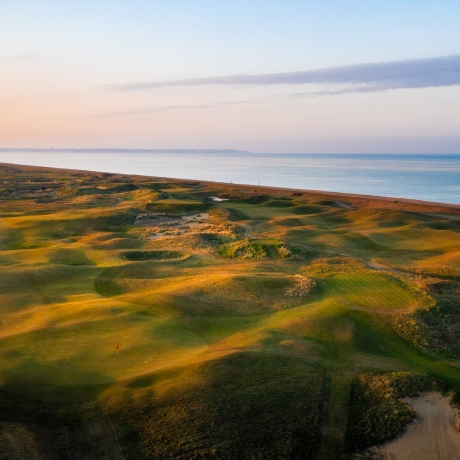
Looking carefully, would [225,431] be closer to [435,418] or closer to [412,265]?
[435,418]

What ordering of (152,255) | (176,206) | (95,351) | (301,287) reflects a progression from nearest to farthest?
(95,351), (301,287), (152,255), (176,206)

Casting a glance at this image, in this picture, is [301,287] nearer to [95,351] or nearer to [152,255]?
[95,351]

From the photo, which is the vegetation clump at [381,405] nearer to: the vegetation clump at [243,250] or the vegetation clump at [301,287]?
the vegetation clump at [301,287]

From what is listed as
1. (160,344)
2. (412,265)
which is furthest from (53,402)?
(412,265)

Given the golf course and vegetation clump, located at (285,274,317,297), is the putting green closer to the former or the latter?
the golf course

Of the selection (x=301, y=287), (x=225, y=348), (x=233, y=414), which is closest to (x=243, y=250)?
(x=301, y=287)

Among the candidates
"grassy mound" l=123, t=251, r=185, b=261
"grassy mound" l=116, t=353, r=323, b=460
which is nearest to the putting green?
"grassy mound" l=116, t=353, r=323, b=460
